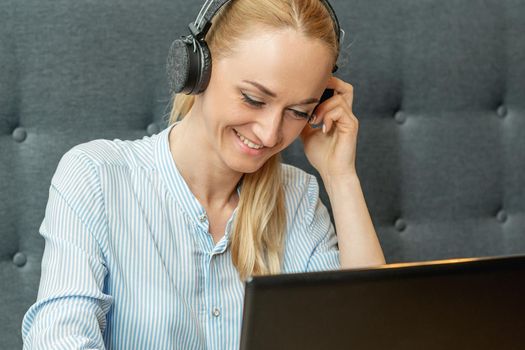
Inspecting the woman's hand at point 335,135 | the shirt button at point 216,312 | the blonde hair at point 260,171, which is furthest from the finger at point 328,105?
the shirt button at point 216,312

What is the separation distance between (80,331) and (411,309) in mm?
595

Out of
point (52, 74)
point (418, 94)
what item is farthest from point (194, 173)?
point (418, 94)

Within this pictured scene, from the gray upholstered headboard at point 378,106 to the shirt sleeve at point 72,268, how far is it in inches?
10.7

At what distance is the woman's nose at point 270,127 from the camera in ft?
4.23

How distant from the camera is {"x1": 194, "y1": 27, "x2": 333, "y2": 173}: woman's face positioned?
1260 mm

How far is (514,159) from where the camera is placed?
6.45 feet

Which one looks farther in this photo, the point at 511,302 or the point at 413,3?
the point at 413,3

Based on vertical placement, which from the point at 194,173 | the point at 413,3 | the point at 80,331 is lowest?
the point at 80,331

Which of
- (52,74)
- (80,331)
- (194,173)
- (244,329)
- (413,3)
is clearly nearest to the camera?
(244,329)

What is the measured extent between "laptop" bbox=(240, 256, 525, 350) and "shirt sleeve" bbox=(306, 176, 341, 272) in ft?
2.50

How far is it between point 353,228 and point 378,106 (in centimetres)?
42

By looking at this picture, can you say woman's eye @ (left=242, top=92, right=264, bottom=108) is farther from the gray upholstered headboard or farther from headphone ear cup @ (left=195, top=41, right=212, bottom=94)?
the gray upholstered headboard

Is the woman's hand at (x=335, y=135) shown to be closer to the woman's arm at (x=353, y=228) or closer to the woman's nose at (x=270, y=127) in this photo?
the woman's arm at (x=353, y=228)

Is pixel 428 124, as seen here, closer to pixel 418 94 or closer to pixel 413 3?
pixel 418 94
